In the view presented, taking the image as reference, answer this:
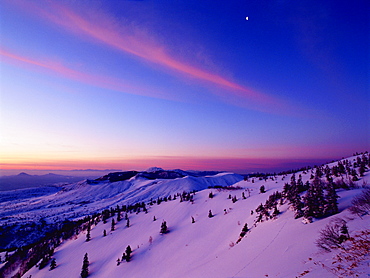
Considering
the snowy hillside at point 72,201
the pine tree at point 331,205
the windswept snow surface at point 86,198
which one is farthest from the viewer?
the windswept snow surface at point 86,198

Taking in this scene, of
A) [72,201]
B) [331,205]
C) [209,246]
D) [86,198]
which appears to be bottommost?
[72,201]

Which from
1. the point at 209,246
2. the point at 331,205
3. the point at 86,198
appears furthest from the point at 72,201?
the point at 331,205

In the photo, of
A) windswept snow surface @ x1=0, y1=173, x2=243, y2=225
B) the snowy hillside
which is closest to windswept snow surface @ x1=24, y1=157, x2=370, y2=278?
the snowy hillside

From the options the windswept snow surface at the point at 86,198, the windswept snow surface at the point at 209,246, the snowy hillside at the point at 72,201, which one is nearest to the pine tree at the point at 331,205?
the windswept snow surface at the point at 209,246

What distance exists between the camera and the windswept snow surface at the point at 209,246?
10203 millimetres

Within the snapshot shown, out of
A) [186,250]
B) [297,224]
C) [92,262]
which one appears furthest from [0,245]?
[297,224]

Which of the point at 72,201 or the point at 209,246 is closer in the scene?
the point at 209,246

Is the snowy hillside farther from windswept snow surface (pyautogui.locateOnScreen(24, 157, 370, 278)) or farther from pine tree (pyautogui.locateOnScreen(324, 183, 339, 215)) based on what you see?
pine tree (pyautogui.locateOnScreen(324, 183, 339, 215))

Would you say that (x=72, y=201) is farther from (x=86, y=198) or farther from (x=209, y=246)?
(x=209, y=246)

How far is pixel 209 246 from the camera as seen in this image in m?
21.7

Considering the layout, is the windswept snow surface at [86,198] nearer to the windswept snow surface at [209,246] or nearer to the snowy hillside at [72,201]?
the snowy hillside at [72,201]

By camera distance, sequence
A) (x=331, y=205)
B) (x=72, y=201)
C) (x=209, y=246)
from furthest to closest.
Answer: (x=72, y=201) < (x=209, y=246) < (x=331, y=205)

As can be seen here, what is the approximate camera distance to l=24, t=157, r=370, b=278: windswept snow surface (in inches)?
402

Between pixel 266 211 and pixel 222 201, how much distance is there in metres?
19.3
